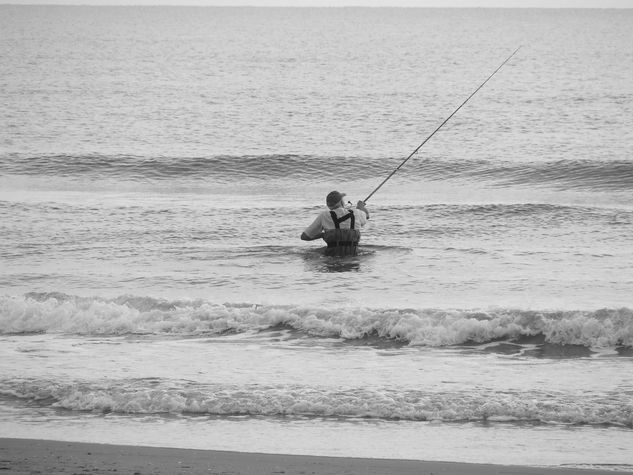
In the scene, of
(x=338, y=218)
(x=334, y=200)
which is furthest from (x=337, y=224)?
(x=334, y=200)

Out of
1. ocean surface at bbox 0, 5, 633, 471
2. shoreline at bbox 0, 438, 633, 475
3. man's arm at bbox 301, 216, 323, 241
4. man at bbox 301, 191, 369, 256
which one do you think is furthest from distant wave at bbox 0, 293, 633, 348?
shoreline at bbox 0, 438, 633, 475

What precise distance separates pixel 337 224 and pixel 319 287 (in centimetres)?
87

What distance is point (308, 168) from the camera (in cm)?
2223

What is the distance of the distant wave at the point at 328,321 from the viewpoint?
9078 mm

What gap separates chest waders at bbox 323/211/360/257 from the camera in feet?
38.1

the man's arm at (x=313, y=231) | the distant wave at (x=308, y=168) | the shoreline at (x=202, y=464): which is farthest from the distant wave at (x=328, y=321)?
the distant wave at (x=308, y=168)

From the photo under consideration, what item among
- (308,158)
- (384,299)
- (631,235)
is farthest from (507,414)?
(308,158)

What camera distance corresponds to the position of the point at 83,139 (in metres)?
26.5

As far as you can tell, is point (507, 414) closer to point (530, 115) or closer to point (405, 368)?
point (405, 368)

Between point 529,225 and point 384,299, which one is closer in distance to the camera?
point 384,299

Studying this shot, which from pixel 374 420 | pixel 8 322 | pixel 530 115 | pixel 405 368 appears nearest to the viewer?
pixel 374 420

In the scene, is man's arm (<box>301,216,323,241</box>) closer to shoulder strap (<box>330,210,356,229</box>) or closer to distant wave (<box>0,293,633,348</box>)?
shoulder strap (<box>330,210,356,229</box>)

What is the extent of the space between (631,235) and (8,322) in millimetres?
8957

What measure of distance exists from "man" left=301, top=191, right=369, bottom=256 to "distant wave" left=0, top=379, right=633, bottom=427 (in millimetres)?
4235
